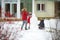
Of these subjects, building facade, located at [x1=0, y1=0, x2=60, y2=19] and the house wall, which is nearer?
building facade, located at [x1=0, y1=0, x2=60, y2=19]

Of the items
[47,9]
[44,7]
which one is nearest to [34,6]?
[44,7]

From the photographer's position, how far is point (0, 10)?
687cm

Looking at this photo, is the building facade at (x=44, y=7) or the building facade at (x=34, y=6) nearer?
the building facade at (x=34, y=6)

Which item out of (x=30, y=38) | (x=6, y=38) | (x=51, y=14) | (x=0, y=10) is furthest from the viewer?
(x=51, y=14)

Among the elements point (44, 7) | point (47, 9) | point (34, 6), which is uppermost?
point (34, 6)

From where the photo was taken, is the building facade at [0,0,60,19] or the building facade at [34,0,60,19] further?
the building facade at [34,0,60,19]

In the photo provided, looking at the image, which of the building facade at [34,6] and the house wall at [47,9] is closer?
the building facade at [34,6]

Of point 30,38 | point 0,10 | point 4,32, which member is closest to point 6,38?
point 4,32

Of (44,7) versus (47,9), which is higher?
(44,7)

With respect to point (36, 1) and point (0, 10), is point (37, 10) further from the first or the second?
point (0, 10)

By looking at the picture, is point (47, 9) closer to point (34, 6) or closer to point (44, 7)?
point (44, 7)

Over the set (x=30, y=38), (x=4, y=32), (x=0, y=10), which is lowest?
(x=30, y=38)

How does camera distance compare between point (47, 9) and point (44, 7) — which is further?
point (44, 7)

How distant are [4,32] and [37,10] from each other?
1921 centimetres
